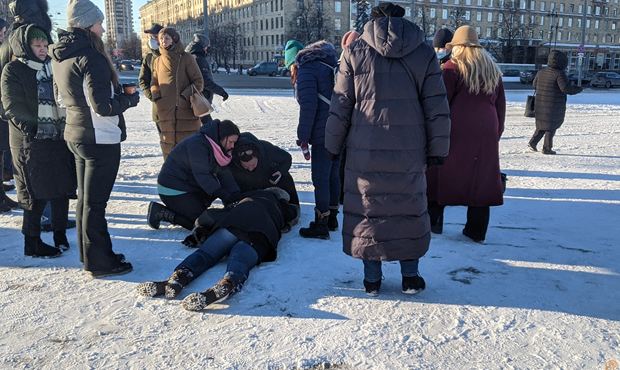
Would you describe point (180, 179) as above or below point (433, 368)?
above

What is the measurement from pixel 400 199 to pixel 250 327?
3.62ft

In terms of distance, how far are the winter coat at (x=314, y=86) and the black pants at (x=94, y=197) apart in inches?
55.5

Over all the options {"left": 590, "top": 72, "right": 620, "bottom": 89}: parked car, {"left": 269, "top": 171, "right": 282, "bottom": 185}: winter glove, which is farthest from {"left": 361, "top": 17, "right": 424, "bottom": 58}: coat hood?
{"left": 590, "top": 72, "right": 620, "bottom": 89}: parked car

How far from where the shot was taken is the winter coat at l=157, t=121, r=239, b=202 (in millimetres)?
4234

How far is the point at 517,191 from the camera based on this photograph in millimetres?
6074

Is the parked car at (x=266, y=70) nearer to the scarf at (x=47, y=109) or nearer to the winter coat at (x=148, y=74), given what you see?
the winter coat at (x=148, y=74)

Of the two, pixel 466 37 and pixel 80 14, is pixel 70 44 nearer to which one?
pixel 80 14

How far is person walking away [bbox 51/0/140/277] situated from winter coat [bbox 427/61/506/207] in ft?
7.74

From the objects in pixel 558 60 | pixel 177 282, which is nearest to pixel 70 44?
pixel 177 282

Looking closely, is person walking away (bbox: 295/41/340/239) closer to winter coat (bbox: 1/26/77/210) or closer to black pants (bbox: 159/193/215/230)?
black pants (bbox: 159/193/215/230)

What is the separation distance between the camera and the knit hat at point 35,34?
371 centimetres

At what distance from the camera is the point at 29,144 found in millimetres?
3867

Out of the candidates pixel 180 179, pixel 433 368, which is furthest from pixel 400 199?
pixel 180 179

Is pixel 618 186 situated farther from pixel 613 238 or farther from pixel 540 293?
pixel 540 293
